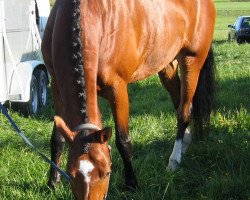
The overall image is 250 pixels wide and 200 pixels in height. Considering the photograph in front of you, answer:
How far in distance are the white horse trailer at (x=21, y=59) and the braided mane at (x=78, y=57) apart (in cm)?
314

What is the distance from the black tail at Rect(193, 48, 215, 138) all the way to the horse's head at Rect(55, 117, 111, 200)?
8.74 ft

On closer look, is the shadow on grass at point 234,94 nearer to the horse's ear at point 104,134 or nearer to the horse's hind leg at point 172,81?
the horse's hind leg at point 172,81

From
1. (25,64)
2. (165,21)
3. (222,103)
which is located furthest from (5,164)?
(222,103)

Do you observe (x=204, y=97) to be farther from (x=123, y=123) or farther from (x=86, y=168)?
(x=86, y=168)

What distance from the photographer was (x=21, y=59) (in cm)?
680

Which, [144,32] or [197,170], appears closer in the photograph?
[144,32]

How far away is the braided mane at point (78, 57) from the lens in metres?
2.81

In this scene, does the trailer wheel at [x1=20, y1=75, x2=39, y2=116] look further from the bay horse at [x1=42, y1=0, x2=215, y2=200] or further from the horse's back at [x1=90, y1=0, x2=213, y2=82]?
the horse's back at [x1=90, y1=0, x2=213, y2=82]

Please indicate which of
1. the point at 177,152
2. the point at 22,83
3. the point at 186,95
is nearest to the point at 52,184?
the point at 177,152

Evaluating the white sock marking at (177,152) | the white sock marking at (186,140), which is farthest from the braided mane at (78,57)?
the white sock marking at (186,140)

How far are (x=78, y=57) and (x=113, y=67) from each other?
0.66 metres

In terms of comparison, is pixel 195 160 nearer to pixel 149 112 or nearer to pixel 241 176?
pixel 241 176

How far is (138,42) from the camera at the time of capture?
12.9 ft

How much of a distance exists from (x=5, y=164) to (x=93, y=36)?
6.31 feet
